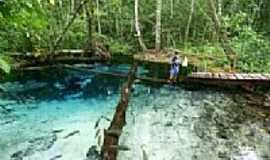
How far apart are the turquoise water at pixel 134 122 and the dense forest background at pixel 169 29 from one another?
5694mm

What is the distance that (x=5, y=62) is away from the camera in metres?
2.81

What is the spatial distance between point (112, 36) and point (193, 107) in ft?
59.7

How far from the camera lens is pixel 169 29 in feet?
109

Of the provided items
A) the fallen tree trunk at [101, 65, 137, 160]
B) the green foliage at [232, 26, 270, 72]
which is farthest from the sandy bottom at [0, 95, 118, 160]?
the green foliage at [232, 26, 270, 72]

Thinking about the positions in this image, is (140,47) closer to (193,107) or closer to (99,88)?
(99,88)

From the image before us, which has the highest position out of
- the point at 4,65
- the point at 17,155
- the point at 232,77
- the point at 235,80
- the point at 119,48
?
the point at 4,65

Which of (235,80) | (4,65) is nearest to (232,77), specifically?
(235,80)

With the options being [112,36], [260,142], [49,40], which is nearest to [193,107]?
[260,142]

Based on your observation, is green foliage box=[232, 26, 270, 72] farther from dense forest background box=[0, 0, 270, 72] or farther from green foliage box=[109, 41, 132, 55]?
green foliage box=[109, 41, 132, 55]

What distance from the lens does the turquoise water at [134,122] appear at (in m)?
12.4

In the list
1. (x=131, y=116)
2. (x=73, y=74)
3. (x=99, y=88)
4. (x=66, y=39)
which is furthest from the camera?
(x=66, y=39)

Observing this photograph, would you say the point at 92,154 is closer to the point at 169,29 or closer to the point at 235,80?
the point at 235,80

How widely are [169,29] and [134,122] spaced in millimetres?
18835

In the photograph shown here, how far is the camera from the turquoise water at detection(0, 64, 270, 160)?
12414 millimetres
